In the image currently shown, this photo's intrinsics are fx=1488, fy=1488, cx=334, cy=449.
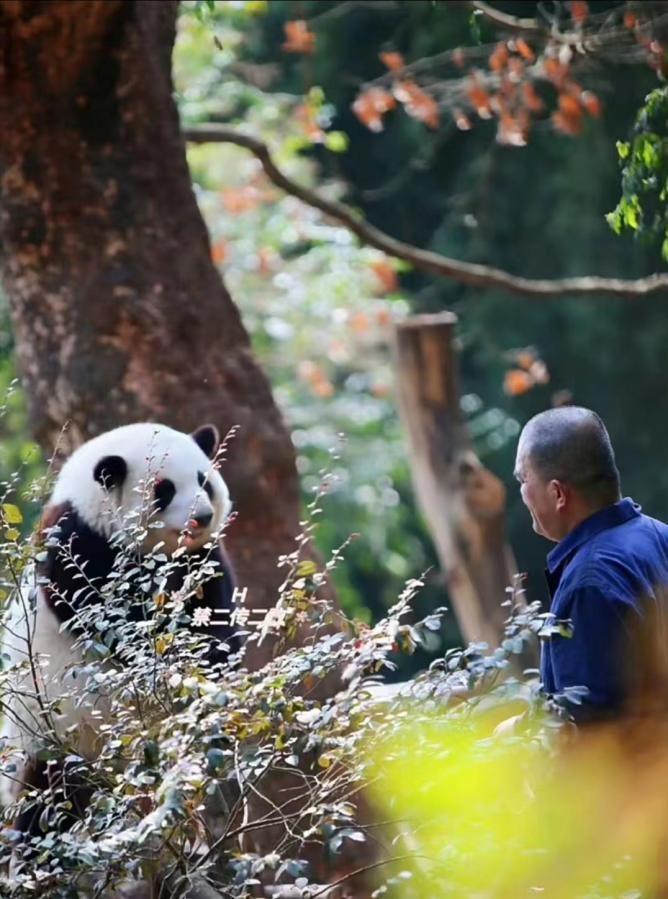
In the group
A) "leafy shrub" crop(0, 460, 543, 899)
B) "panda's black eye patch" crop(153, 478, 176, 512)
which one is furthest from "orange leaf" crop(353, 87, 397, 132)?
"leafy shrub" crop(0, 460, 543, 899)

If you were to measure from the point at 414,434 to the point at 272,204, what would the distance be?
696cm

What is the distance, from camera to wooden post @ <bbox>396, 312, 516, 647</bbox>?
7527mm

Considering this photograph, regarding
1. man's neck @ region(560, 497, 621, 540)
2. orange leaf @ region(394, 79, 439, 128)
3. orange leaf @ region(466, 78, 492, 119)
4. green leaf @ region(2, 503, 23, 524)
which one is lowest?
man's neck @ region(560, 497, 621, 540)

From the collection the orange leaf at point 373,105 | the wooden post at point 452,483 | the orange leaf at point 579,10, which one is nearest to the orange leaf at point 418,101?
the orange leaf at point 373,105

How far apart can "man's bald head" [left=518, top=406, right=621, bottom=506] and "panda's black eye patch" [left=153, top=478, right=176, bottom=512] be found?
1.74m

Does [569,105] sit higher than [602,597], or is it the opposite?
[569,105]

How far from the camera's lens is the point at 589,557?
326cm

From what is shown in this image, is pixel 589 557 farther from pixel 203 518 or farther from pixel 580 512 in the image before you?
pixel 203 518

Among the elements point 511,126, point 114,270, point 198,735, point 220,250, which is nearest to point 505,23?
point 511,126

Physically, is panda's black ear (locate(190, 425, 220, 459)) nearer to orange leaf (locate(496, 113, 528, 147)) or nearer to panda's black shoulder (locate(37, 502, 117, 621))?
panda's black shoulder (locate(37, 502, 117, 621))

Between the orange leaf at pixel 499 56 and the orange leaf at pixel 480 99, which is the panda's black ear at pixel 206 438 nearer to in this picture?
the orange leaf at pixel 499 56

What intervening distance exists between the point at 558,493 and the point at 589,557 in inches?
8.5

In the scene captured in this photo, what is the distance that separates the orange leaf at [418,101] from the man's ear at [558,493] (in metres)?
5.34

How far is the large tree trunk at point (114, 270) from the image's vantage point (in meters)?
5.90
